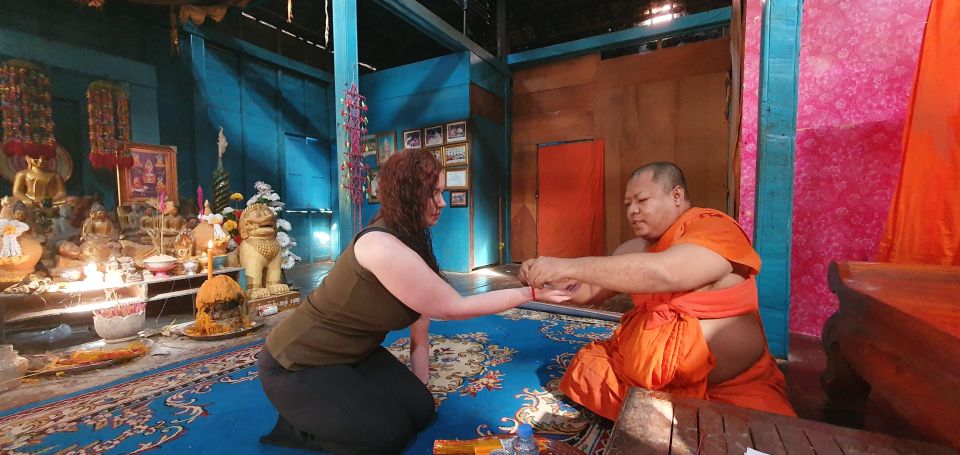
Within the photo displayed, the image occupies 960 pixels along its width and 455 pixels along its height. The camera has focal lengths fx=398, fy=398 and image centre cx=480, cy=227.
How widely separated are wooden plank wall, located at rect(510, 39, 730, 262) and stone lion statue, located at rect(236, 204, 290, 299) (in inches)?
214

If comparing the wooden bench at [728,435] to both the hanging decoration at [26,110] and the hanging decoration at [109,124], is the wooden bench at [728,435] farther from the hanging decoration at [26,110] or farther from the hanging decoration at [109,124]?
the hanging decoration at [109,124]

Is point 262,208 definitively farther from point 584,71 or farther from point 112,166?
point 584,71

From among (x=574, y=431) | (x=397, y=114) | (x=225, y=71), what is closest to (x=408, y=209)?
(x=574, y=431)

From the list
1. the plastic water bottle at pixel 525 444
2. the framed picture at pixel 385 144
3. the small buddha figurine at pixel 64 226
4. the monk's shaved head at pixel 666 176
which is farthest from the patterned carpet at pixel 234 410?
the framed picture at pixel 385 144

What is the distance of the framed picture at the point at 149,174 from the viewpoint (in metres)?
6.06

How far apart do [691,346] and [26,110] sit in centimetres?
785

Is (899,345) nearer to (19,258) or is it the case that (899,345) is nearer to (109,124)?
(19,258)

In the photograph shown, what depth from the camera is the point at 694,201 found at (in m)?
7.29

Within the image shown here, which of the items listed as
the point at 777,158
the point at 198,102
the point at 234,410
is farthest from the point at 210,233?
the point at 777,158

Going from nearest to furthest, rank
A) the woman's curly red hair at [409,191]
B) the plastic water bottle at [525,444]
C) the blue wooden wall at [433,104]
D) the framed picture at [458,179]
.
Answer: the plastic water bottle at [525,444], the woman's curly red hair at [409,191], the blue wooden wall at [433,104], the framed picture at [458,179]

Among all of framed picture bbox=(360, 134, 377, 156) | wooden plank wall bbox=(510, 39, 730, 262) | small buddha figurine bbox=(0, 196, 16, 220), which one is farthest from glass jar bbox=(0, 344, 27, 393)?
wooden plank wall bbox=(510, 39, 730, 262)

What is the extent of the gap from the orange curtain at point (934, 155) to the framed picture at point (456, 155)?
6.11 meters

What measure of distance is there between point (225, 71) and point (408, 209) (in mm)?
7730

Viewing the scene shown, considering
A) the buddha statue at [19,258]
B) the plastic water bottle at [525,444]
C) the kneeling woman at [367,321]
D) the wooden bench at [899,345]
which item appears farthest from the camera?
the buddha statue at [19,258]
